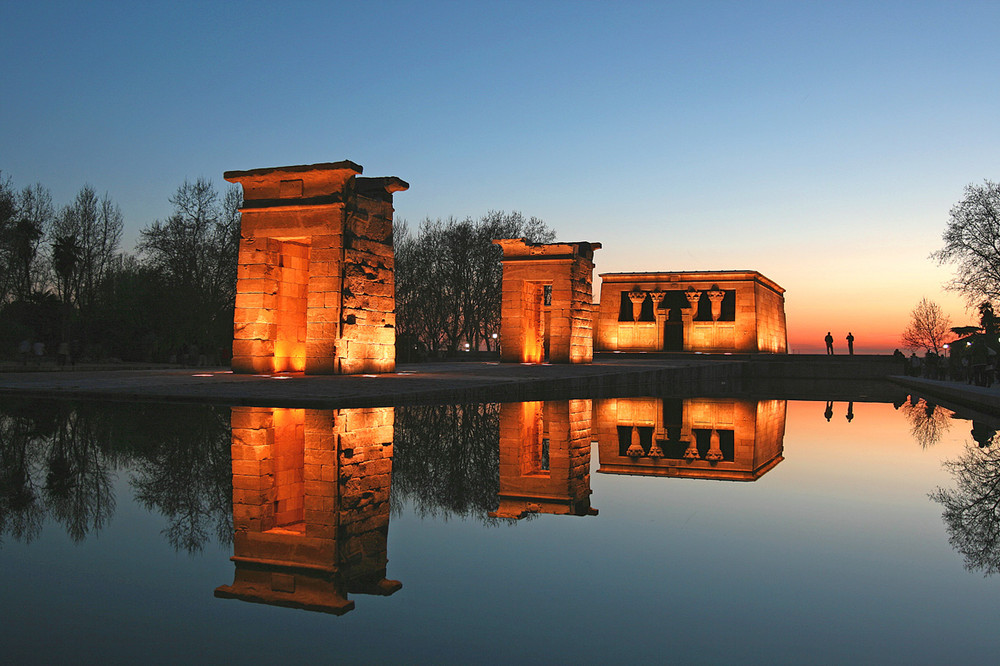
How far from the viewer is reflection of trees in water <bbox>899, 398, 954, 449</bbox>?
9351 mm

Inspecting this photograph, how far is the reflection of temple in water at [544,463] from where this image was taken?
191 inches

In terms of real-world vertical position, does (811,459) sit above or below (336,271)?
below

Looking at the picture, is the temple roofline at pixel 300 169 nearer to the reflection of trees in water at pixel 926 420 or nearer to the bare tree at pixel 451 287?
the reflection of trees in water at pixel 926 420

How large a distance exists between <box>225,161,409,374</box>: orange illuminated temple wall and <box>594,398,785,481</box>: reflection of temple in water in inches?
237

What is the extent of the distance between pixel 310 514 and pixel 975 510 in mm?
4172

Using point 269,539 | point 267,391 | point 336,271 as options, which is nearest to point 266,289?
point 336,271

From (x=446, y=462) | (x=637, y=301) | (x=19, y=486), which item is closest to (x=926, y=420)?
(x=446, y=462)

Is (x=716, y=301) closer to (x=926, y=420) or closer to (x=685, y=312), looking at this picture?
(x=685, y=312)

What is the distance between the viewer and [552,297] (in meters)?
27.0

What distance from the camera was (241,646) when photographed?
2.38 meters

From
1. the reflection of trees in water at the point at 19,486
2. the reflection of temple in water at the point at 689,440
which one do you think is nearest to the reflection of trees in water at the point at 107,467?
the reflection of trees in water at the point at 19,486

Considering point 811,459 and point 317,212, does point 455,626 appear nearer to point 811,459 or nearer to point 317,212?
point 811,459

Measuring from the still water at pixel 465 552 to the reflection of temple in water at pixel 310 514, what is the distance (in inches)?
0.9

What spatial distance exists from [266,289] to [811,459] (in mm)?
12859
